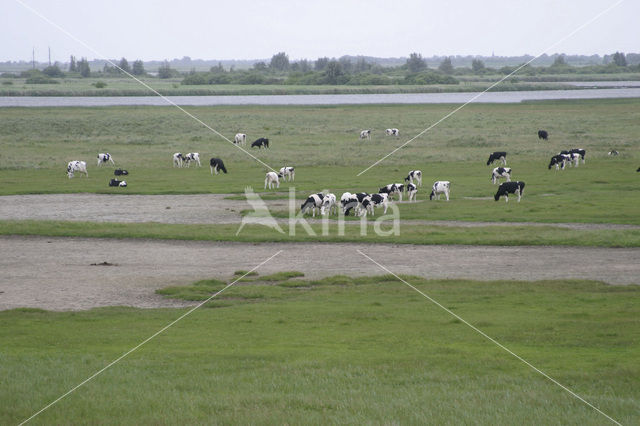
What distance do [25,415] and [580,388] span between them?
8876 mm

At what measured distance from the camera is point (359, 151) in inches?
2506

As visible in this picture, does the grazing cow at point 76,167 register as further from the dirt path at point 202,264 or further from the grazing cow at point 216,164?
the dirt path at point 202,264

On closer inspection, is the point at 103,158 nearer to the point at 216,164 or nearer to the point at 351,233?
the point at 216,164

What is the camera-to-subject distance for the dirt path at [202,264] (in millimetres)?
22453

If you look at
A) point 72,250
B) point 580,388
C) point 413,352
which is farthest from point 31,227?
point 580,388

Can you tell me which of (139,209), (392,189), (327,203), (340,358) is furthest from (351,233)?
(340,358)

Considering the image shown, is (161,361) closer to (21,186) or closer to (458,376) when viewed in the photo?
(458,376)

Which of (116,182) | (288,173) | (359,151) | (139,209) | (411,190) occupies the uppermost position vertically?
(359,151)

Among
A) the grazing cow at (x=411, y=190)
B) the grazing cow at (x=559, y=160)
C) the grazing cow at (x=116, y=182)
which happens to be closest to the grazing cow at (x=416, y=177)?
the grazing cow at (x=411, y=190)

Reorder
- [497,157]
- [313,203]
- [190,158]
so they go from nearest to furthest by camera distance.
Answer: [313,203], [497,157], [190,158]

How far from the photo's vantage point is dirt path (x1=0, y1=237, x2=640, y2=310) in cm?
2245

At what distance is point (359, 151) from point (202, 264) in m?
38.6

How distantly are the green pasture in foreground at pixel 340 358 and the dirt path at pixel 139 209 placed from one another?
12395mm

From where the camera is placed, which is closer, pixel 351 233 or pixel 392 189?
pixel 351 233
